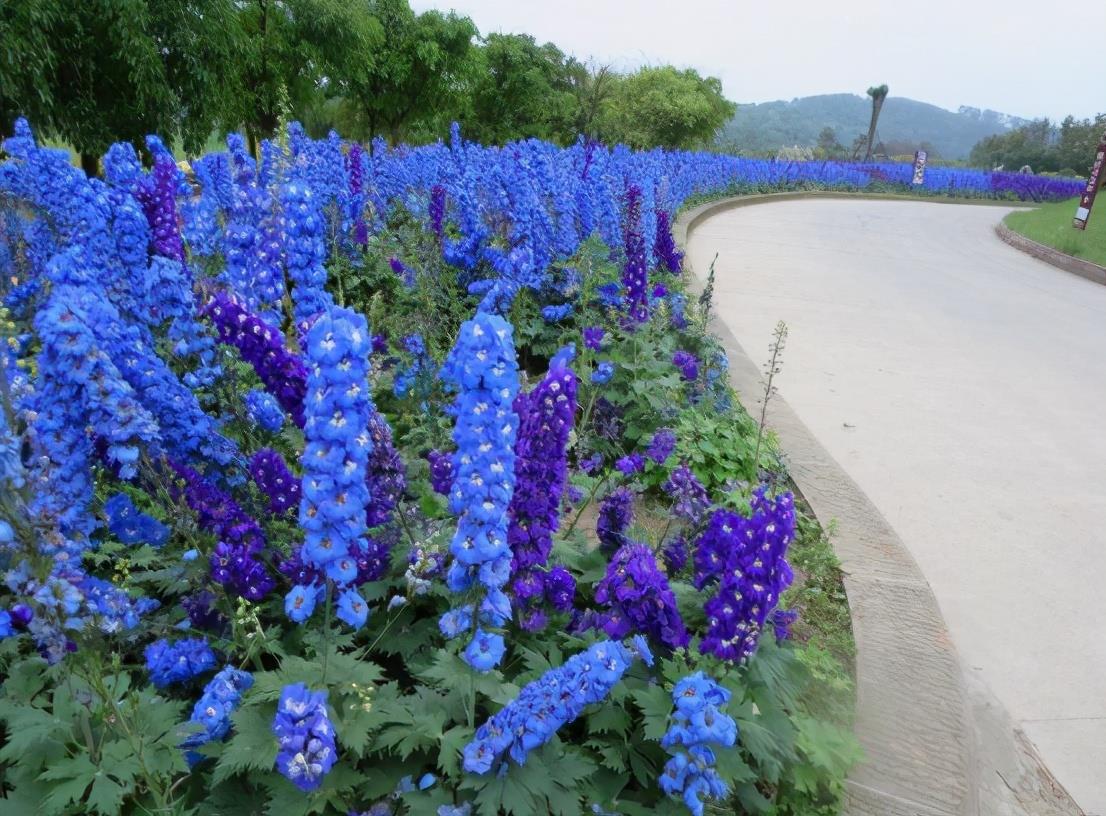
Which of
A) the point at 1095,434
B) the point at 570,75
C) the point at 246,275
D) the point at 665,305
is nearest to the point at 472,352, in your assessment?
the point at 246,275

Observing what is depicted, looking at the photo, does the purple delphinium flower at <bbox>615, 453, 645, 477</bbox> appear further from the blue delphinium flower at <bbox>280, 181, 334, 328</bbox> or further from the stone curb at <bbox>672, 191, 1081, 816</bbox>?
the blue delphinium flower at <bbox>280, 181, 334, 328</bbox>

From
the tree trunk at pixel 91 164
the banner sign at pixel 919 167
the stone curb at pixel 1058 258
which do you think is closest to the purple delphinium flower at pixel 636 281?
the stone curb at pixel 1058 258

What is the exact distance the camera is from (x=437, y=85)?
27828mm

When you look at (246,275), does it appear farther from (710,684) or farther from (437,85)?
(437,85)

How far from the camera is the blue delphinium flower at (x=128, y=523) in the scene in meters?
2.17

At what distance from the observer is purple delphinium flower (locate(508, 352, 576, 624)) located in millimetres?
1958

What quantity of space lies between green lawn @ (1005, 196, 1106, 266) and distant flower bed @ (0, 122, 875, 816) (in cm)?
1584

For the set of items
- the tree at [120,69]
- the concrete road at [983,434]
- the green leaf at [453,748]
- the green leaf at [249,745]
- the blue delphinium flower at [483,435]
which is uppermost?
the tree at [120,69]

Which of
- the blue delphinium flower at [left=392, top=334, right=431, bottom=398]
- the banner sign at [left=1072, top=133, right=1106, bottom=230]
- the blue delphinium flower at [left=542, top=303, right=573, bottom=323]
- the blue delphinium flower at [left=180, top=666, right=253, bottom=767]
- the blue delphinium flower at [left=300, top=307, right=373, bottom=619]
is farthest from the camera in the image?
the banner sign at [left=1072, top=133, right=1106, bottom=230]

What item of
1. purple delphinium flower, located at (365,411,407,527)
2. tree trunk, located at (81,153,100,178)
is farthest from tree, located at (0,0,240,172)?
purple delphinium flower, located at (365,411,407,527)

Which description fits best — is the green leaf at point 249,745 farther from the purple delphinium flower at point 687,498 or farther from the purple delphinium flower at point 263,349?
the purple delphinium flower at point 687,498

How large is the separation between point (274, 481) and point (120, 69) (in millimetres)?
14469

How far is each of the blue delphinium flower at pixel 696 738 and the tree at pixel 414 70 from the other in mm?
26875

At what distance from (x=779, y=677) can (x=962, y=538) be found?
2436mm
